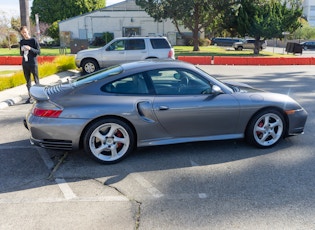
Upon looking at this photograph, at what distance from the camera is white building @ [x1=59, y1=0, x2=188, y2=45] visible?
45250 millimetres

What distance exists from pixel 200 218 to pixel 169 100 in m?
1.81

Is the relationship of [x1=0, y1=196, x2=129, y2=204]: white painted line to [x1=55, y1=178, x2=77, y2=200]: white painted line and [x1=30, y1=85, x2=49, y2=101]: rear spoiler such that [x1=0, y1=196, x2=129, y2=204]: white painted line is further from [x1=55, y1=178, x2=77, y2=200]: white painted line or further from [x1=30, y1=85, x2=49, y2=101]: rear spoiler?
[x1=30, y1=85, x2=49, y2=101]: rear spoiler

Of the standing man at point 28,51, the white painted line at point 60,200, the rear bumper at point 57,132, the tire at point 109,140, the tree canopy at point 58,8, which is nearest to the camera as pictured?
the white painted line at point 60,200

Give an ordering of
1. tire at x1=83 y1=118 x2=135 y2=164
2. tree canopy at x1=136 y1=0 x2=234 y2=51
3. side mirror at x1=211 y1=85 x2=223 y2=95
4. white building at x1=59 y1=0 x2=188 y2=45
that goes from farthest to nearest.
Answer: white building at x1=59 y1=0 x2=188 y2=45
tree canopy at x1=136 y1=0 x2=234 y2=51
side mirror at x1=211 y1=85 x2=223 y2=95
tire at x1=83 y1=118 x2=135 y2=164

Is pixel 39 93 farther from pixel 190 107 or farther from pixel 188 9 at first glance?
pixel 188 9

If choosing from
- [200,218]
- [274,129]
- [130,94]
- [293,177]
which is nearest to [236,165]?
[293,177]

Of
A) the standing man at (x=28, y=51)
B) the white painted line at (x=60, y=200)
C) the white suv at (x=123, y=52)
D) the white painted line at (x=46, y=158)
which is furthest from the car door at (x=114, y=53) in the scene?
the white painted line at (x=60, y=200)

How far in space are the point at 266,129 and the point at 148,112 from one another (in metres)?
1.87

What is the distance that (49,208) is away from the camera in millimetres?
3191

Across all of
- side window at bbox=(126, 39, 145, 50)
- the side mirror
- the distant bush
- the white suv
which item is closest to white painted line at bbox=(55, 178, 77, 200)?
the side mirror

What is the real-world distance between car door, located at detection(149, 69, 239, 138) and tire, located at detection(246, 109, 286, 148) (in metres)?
0.30

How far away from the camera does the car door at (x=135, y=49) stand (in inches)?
556

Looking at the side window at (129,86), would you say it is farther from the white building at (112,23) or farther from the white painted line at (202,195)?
the white building at (112,23)

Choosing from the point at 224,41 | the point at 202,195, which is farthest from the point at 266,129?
the point at 224,41
